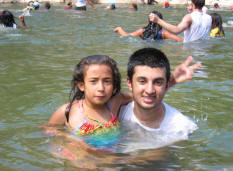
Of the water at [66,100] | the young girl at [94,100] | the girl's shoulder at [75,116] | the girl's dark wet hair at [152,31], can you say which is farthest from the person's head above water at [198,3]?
the girl's shoulder at [75,116]

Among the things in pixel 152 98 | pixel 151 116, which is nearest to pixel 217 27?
pixel 151 116

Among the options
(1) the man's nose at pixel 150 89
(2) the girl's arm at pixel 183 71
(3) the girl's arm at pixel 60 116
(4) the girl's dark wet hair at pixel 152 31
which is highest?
(2) the girl's arm at pixel 183 71

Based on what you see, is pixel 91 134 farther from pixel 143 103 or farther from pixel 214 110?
pixel 214 110

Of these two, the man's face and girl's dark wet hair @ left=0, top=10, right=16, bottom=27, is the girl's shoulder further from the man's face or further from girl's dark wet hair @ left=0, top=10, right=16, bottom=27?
girl's dark wet hair @ left=0, top=10, right=16, bottom=27

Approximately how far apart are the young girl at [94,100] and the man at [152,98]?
18cm

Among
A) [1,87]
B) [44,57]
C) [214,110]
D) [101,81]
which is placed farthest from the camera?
[44,57]

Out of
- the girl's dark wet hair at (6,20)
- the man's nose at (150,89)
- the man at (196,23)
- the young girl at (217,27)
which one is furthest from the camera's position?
the girl's dark wet hair at (6,20)

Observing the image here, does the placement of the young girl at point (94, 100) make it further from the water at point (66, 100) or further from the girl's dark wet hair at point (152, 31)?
the girl's dark wet hair at point (152, 31)

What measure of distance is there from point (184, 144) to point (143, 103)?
711 mm

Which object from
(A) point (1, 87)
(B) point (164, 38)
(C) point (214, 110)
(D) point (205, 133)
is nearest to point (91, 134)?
(D) point (205, 133)

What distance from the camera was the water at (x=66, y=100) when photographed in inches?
127

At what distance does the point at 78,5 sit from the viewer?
2022cm

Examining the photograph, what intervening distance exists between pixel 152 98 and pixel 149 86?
0.41ft

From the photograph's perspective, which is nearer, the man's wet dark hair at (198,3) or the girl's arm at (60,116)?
Answer: the girl's arm at (60,116)
